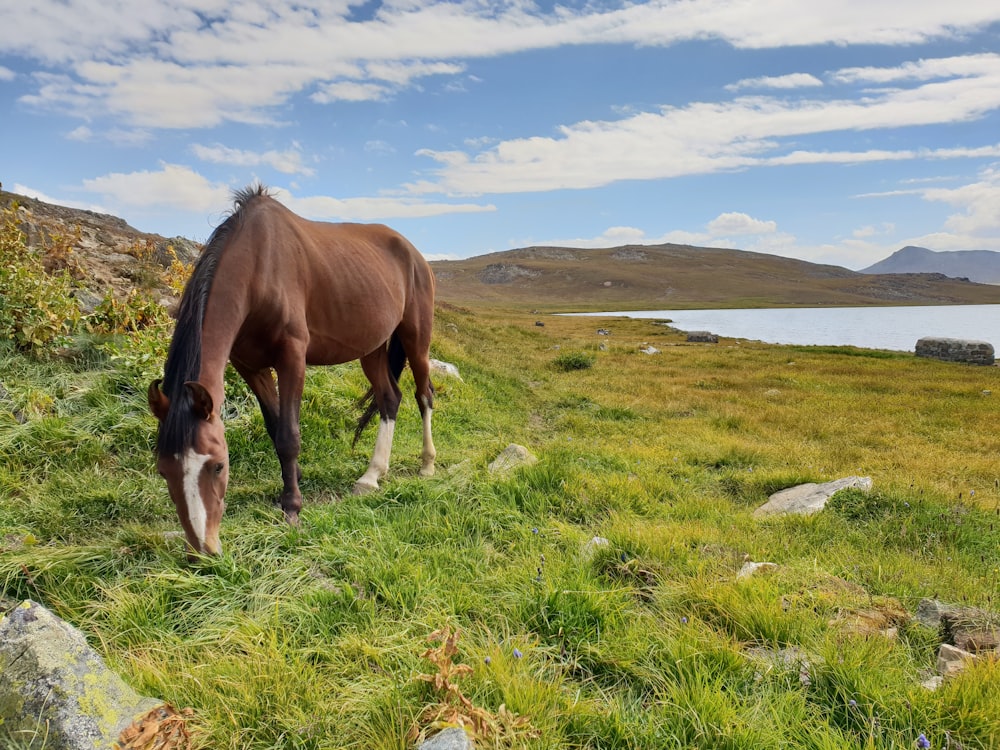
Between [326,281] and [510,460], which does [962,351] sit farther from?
[326,281]

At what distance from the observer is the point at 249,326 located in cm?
518

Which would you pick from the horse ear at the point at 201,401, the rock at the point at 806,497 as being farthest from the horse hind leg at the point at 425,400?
the rock at the point at 806,497

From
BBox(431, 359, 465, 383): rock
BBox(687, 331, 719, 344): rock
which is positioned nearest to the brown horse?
BBox(431, 359, 465, 383): rock

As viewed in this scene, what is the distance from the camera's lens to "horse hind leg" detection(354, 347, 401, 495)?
6.95 m

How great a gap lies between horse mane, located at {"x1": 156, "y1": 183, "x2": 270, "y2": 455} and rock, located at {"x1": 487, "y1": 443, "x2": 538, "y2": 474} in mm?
3647

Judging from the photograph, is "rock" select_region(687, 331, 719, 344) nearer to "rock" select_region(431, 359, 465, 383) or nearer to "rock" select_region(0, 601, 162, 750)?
"rock" select_region(431, 359, 465, 383)

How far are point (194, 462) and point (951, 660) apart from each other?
4812 mm

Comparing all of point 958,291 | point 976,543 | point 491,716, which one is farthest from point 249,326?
point 958,291

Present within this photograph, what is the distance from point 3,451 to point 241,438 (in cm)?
233

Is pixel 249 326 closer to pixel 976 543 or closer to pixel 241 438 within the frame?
pixel 241 438

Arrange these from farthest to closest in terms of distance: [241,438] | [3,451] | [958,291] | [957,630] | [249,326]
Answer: [958,291], [241,438], [3,451], [249,326], [957,630]

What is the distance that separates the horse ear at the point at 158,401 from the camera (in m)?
3.89

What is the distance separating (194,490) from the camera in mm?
3832

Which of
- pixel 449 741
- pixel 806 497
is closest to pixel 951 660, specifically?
pixel 449 741
